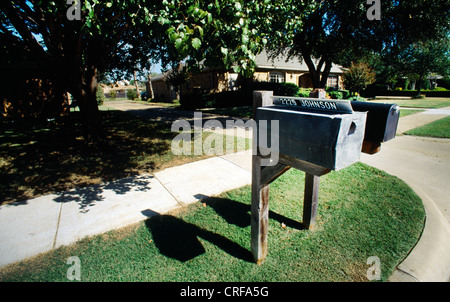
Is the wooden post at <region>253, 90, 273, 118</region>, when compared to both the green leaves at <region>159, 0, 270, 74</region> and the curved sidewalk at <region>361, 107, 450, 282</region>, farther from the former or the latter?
the curved sidewalk at <region>361, 107, 450, 282</region>

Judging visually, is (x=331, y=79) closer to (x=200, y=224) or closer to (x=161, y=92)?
(x=161, y=92)

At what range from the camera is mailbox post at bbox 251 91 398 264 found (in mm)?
1410

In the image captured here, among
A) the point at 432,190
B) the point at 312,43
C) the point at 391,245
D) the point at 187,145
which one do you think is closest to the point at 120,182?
the point at 187,145

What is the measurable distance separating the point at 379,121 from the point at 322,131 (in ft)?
2.15

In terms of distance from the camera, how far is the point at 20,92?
1373cm

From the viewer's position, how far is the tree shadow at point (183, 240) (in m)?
2.81

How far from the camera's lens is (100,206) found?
3.90m

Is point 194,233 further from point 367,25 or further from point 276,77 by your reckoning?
point 276,77

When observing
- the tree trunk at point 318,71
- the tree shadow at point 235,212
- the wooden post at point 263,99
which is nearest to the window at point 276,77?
the tree trunk at point 318,71

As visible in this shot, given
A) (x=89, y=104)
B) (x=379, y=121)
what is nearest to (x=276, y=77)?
(x=89, y=104)

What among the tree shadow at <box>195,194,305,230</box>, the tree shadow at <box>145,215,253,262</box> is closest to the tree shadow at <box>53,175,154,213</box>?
the tree shadow at <box>145,215,253,262</box>

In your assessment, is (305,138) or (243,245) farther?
(243,245)

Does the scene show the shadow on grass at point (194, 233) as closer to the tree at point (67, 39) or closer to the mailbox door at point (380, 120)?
the mailbox door at point (380, 120)

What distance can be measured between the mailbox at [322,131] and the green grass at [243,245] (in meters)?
1.66
